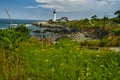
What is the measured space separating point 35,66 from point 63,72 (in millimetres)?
1815

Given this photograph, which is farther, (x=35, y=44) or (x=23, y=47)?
(x=35, y=44)

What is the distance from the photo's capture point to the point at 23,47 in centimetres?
1330

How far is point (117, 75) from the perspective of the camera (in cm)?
700

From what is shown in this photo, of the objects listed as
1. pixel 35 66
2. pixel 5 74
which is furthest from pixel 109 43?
pixel 5 74

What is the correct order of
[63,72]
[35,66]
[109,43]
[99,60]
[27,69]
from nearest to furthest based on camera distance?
[63,72] → [27,69] → [35,66] → [99,60] → [109,43]

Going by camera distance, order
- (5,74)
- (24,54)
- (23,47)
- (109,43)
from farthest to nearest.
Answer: (109,43)
(23,47)
(24,54)
(5,74)

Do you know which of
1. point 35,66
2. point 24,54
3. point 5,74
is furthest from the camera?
point 24,54

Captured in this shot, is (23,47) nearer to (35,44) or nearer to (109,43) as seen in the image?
(35,44)

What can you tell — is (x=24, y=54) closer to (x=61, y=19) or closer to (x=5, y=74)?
(x=5, y=74)

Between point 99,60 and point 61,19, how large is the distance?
122 m

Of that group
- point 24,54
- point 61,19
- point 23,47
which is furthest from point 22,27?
point 61,19

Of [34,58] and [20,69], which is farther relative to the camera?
[34,58]

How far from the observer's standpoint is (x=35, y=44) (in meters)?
15.0

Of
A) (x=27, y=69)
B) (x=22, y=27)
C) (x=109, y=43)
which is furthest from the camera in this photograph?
(x=109, y=43)
